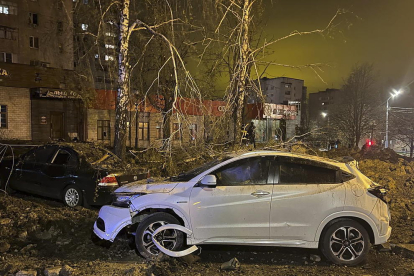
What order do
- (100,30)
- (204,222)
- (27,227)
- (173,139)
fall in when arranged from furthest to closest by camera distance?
(100,30) → (173,139) → (27,227) → (204,222)

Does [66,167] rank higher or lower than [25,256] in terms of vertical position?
higher

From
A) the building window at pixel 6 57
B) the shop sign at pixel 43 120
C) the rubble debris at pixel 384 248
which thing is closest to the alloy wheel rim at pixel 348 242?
the rubble debris at pixel 384 248

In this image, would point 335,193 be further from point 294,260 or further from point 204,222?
point 204,222

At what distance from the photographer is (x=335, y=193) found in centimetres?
457

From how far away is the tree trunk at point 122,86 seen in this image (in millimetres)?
9953

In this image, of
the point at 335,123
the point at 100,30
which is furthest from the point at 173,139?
the point at 335,123

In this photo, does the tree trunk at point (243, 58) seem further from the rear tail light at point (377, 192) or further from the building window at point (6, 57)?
the building window at point (6, 57)

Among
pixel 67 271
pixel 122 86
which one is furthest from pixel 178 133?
pixel 67 271

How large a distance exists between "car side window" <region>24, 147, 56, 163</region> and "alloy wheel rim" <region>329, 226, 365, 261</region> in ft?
22.1

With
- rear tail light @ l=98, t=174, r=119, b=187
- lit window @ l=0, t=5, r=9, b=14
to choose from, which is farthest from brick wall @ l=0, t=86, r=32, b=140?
rear tail light @ l=98, t=174, r=119, b=187

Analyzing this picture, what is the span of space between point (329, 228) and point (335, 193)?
515 mm

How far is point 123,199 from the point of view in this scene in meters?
4.78

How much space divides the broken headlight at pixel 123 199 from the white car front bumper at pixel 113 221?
72mm

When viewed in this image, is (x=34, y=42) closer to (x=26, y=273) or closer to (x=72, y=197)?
(x=72, y=197)
